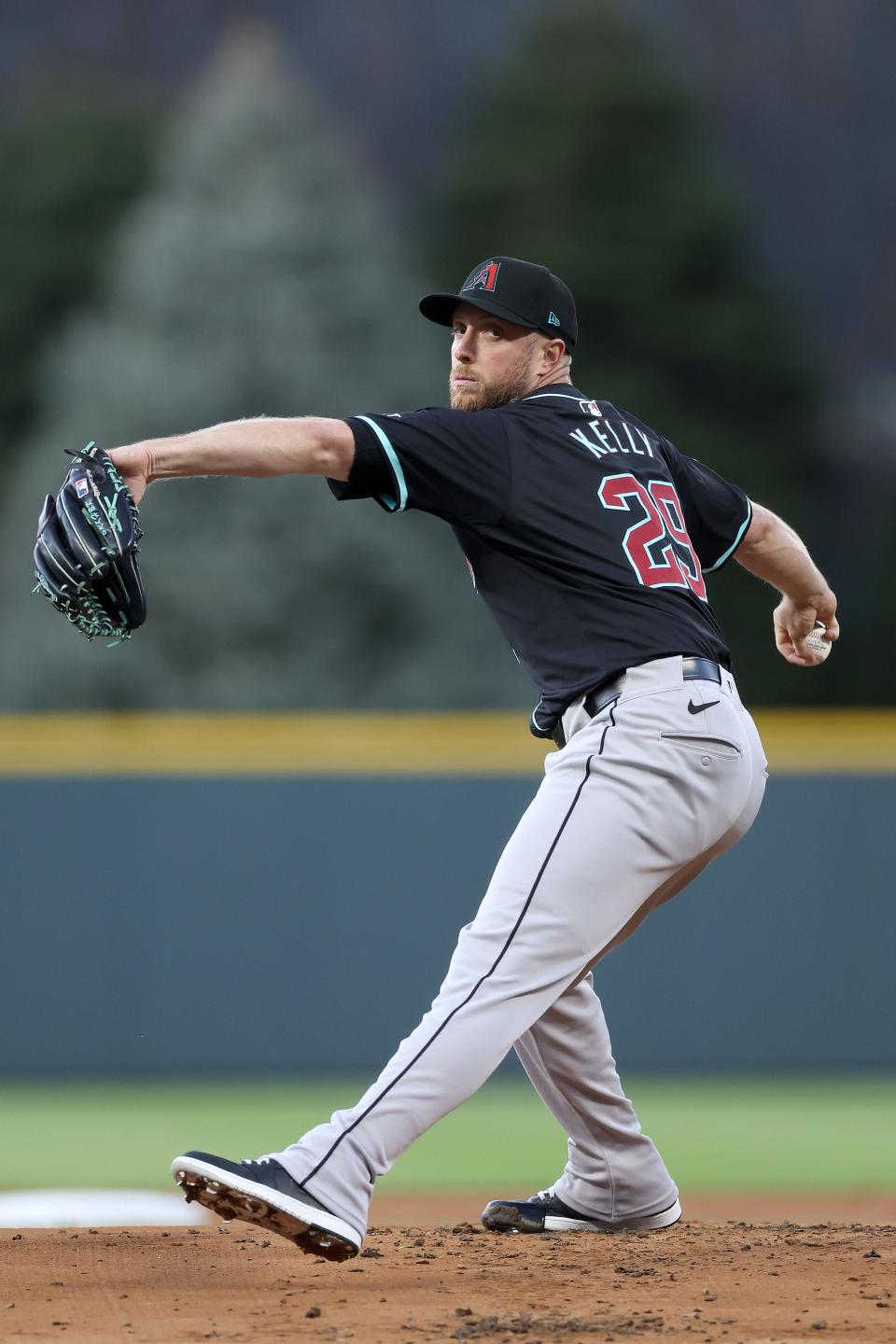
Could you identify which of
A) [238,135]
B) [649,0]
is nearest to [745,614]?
[238,135]

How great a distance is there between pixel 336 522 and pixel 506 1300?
13724mm

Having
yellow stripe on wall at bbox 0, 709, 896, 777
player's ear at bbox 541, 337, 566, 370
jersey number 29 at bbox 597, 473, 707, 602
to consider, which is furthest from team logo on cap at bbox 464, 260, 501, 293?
yellow stripe on wall at bbox 0, 709, 896, 777

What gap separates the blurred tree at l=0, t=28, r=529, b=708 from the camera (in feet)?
53.3

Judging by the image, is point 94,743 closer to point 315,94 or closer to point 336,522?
point 336,522

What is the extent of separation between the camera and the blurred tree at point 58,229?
69.4ft

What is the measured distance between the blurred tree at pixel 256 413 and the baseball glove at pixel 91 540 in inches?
500

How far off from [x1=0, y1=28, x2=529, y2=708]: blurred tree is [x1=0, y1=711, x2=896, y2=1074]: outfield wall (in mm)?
8908

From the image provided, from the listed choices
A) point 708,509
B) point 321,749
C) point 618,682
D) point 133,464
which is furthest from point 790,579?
point 321,749

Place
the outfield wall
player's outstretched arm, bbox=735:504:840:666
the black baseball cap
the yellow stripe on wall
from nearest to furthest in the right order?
the black baseball cap
player's outstretched arm, bbox=735:504:840:666
the outfield wall
the yellow stripe on wall

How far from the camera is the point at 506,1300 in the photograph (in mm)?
2924

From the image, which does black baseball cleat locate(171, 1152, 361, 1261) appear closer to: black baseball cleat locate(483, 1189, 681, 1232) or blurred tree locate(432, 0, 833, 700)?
black baseball cleat locate(483, 1189, 681, 1232)

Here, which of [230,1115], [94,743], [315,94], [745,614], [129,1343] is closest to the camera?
[129,1343]

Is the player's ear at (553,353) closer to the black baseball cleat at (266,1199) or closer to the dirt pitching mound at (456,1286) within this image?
the black baseball cleat at (266,1199)

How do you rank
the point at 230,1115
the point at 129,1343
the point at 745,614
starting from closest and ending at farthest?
1. the point at 129,1343
2. the point at 230,1115
3. the point at 745,614
